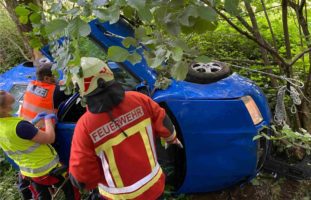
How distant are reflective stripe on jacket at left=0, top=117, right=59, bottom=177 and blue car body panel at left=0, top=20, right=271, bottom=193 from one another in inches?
39.1

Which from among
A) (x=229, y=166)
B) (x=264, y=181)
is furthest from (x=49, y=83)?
(x=264, y=181)

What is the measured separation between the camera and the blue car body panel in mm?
2898

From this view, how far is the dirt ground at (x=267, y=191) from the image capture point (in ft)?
10.8

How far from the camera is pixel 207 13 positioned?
1104mm

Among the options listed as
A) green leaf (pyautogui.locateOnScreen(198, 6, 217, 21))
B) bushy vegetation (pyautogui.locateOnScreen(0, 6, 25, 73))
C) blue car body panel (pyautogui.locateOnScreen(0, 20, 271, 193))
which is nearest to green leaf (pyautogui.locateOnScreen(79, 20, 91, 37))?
green leaf (pyautogui.locateOnScreen(198, 6, 217, 21))

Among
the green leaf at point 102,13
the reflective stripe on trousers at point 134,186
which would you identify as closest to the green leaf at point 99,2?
the green leaf at point 102,13

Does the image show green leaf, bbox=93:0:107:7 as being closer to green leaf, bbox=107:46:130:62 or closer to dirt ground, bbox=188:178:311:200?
green leaf, bbox=107:46:130:62

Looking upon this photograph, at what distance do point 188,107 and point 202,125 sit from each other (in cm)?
18

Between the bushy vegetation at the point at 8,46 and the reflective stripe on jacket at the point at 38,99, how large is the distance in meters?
4.21

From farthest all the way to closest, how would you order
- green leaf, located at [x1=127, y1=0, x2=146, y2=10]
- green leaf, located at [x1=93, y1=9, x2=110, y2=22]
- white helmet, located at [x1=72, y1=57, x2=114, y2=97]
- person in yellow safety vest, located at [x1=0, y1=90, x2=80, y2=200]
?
person in yellow safety vest, located at [x1=0, y1=90, x2=80, y2=200]
white helmet, located at [x1=72, y1=57, x2=114, y2=97]
green leaf, located at [x1=93, y1=9, x2=110, y2=22]
green leaf, located at [x1=127, y1=0, x2=146, y2=10]

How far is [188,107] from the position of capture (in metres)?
2.91

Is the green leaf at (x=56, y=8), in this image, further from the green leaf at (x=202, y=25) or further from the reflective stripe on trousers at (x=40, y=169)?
the reflective stripe on trousers at (x=40, y=169)

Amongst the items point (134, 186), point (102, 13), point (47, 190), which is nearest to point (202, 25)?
point (102, 13)

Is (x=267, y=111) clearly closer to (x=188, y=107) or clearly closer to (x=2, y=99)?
(x=188, y=107)
